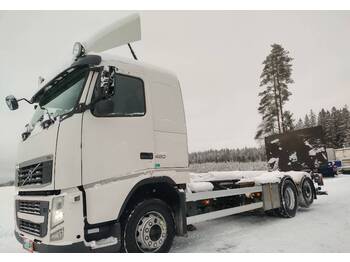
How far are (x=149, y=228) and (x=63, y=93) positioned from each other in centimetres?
197

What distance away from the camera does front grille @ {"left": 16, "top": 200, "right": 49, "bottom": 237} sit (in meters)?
2.89

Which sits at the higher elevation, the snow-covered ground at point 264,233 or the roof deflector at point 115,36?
the roof deflector at point 115,36

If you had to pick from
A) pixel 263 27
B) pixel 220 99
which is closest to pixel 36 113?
pixel 263 27

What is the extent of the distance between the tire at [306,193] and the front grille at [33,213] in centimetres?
566

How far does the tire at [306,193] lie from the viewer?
21.8ft

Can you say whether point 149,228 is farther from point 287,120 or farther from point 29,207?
point 287,120

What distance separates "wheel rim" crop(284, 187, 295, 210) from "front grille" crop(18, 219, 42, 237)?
4.87m

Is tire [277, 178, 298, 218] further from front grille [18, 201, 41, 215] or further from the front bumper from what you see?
front grille [18, 201, 41, 215]

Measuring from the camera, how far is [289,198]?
6.32 m

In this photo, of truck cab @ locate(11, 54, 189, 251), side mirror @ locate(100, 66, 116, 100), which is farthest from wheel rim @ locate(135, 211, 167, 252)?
side mirror @ locate(100, 66, 116, 100)

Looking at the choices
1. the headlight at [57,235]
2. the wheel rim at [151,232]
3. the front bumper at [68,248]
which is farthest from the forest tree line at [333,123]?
the headlight at [57,235]

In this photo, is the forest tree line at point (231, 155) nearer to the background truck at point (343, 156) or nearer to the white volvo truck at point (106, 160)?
the white volvo truck at point (106, 160)

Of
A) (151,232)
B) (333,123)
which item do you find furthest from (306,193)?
(333,123)
